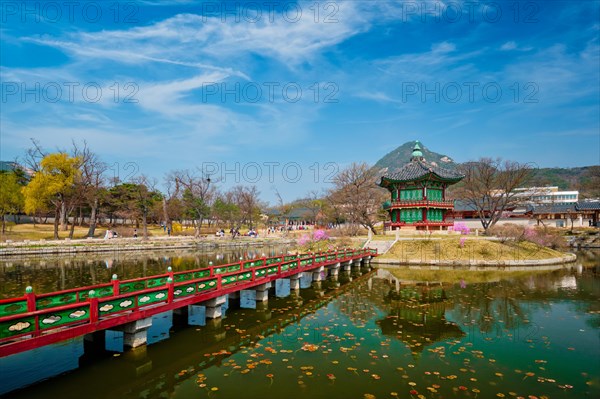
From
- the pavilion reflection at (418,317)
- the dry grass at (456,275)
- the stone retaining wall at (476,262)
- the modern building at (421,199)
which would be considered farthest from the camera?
the modern building at (421,199)

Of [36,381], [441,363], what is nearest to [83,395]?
[36,381]

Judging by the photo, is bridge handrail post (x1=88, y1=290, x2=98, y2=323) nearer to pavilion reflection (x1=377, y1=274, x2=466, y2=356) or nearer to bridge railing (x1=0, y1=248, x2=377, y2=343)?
bridge railing (x1=0, y1=248, x2=377, y2=343)

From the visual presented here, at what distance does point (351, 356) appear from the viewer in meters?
9.88

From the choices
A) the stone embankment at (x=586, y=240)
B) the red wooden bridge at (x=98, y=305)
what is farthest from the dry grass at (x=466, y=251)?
the stone embankment at (x=586, y=240)

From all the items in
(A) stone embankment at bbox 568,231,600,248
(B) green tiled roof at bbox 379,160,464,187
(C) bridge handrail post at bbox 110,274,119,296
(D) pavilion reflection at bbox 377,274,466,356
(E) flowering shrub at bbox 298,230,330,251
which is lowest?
(A) stone embankment at bbox 568,231,600,248

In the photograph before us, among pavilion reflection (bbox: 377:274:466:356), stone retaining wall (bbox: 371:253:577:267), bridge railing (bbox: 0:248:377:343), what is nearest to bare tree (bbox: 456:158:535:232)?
stone retaining wall (bbox: 371:253:577:267)

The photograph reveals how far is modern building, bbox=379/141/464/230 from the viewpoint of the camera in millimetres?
42219

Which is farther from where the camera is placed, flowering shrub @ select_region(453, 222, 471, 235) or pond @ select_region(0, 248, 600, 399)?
flowering shrub @ select_region(453, 222, 471, 235)

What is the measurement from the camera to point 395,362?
9.48m

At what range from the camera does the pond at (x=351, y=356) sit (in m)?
7.98

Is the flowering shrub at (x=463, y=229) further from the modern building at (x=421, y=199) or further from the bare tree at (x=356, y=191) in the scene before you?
the bare tree at (x=356, y=191)

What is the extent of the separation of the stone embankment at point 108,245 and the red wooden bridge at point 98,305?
1201 inches

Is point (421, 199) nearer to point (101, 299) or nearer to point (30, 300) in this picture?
point (101, 299)

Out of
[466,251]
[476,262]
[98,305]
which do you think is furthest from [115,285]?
[466,251]
